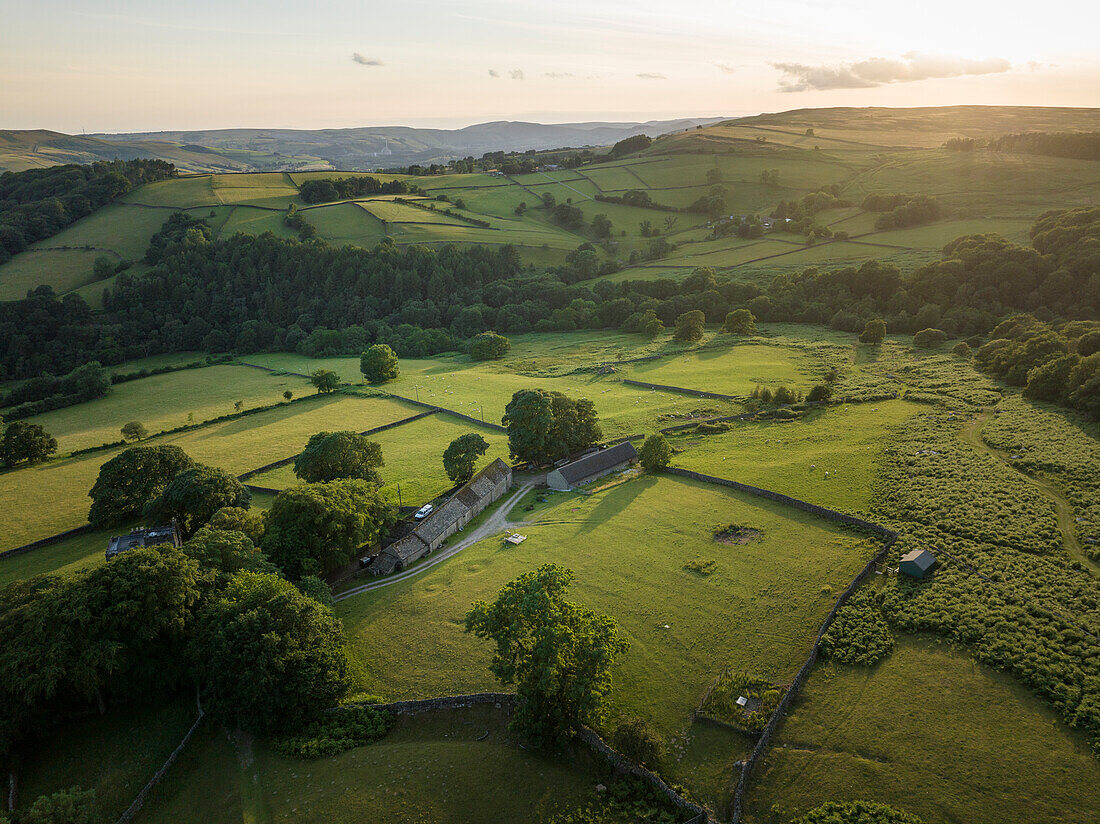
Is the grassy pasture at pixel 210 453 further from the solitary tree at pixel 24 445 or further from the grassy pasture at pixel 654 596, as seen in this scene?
the grassy pasture at pixel 654 596

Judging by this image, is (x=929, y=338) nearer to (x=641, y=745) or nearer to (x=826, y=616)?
(x=826, y=616)

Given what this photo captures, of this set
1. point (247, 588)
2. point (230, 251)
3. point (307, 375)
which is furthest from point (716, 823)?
point (230, 251)

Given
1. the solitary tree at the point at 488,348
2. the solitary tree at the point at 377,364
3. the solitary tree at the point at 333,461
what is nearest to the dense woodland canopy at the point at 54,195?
the solitary tree at the point at 377,364

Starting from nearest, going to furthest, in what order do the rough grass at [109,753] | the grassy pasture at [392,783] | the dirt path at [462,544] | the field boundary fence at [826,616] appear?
the grassy pasture at [392,783] → the field boundary fence at [826,616] → the rough grass at [109,753] → the dirt path at [462,544]

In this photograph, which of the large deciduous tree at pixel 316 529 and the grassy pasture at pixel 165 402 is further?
the grassy pasture at pixel 165 402

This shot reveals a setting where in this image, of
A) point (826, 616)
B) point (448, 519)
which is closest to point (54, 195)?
point (448, 519)
